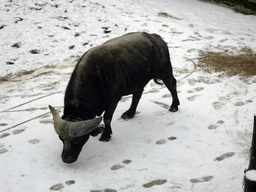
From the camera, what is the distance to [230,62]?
7.35 metres

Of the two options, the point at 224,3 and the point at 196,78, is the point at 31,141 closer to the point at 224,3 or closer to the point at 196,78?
the point at 196,78

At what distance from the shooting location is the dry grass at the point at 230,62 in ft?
22.3

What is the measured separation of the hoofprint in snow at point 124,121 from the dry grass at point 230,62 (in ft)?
0.94

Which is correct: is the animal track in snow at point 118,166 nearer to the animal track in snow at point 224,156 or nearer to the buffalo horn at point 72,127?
the buffalo horn at point 72,127

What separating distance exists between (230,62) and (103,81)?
4.55 m

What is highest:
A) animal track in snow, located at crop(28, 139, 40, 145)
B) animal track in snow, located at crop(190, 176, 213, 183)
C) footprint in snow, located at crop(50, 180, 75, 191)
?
animal track in snow, located at crop(190, 176, 213, 183)

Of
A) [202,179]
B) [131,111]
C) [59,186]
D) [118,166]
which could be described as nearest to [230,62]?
[131,111]

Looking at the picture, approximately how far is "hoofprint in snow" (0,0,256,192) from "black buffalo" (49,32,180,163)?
446 millimetres

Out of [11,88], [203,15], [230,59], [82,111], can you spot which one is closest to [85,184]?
[82,111]

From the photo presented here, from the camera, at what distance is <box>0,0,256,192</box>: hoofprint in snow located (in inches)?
143

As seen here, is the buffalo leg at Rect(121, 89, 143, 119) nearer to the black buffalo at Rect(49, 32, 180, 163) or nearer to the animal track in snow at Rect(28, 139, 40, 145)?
the black buffalo at Rect(49, 32, 180, 163)

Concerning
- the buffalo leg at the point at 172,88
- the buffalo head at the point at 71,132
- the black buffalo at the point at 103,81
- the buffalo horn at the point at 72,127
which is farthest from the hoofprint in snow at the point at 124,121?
the buffalo horn at the point at 72,127

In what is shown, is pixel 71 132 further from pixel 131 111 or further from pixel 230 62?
pixel 230 62

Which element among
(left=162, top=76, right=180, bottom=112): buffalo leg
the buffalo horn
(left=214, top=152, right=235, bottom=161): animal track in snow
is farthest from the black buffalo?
(left=214, top=152, right=235, bottom=161): animal track in snow
